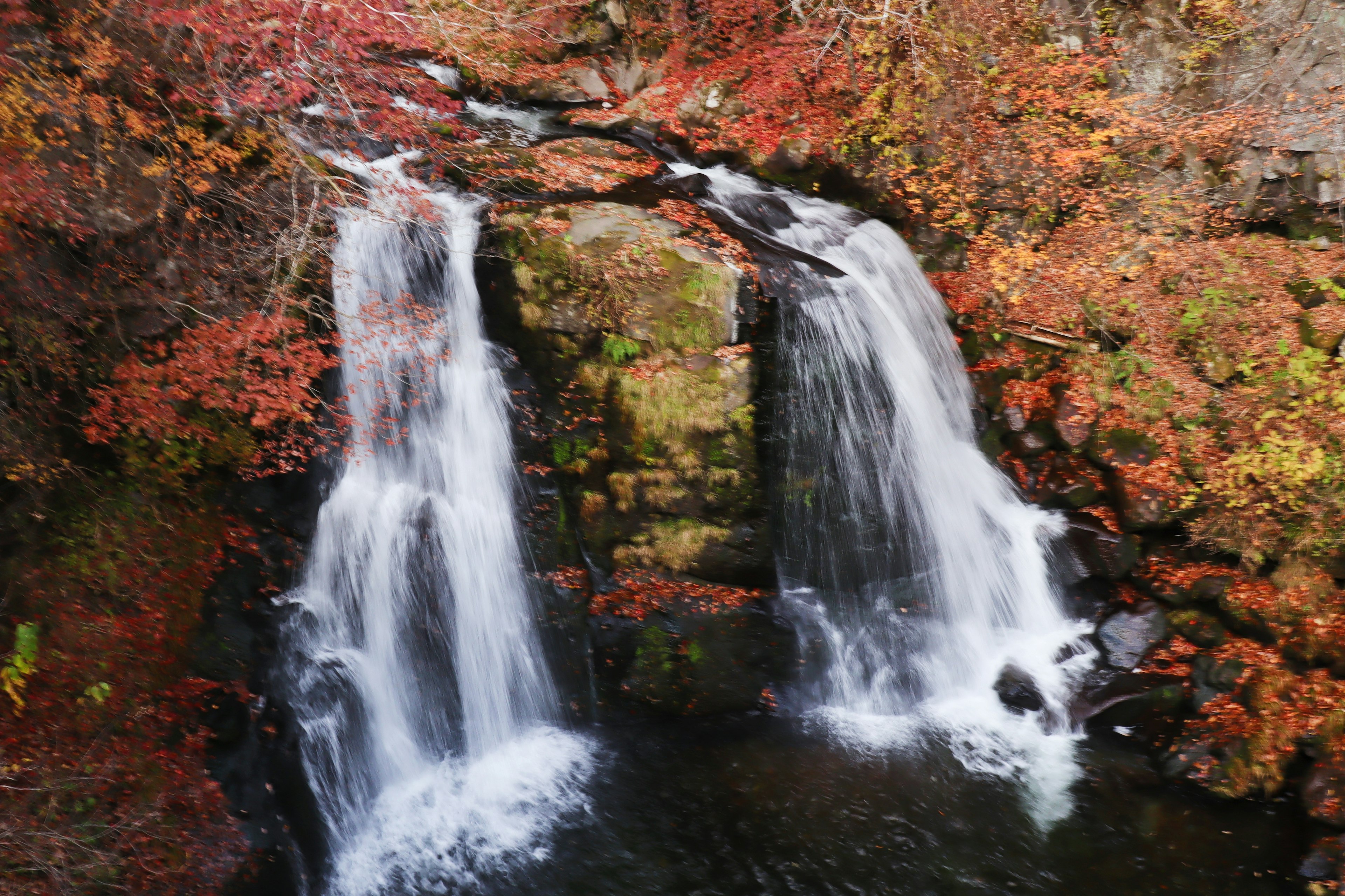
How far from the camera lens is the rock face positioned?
738 cm

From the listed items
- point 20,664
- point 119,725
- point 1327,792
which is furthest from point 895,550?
point 20,664

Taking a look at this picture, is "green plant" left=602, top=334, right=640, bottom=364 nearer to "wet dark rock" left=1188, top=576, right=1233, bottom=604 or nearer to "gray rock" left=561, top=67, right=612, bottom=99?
"gray rock" left=561, top=67, right=612, bottom=99

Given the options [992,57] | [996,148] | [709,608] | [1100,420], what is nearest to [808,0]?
[992,57]

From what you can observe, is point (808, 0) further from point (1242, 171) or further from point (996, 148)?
point (1242, 171)

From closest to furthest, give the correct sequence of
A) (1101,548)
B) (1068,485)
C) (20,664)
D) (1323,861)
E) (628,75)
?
(20,664) < (1323,861) < (1101,548) < (1068,485) < (628,75)

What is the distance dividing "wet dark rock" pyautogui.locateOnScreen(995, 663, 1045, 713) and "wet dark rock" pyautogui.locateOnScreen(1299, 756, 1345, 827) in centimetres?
200

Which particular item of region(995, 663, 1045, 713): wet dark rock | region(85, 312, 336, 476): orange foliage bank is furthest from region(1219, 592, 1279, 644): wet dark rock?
→ region(85, 312, 336, 476): orange foliage bank

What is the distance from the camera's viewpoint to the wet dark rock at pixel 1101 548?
25.9 ft

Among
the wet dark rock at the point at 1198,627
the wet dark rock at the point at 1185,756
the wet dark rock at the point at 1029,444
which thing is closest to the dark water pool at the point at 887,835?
the wet dark rock at the point at 1185,756

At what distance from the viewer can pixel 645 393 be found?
24.4ft

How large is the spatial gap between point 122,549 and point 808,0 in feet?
36.1

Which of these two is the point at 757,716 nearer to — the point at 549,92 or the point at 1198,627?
the point at 1198,627

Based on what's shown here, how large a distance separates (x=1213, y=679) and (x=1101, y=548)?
1591 mm

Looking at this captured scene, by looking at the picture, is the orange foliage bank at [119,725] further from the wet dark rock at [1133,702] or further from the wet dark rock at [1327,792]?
→ the wet dark rock at [1327,792]
